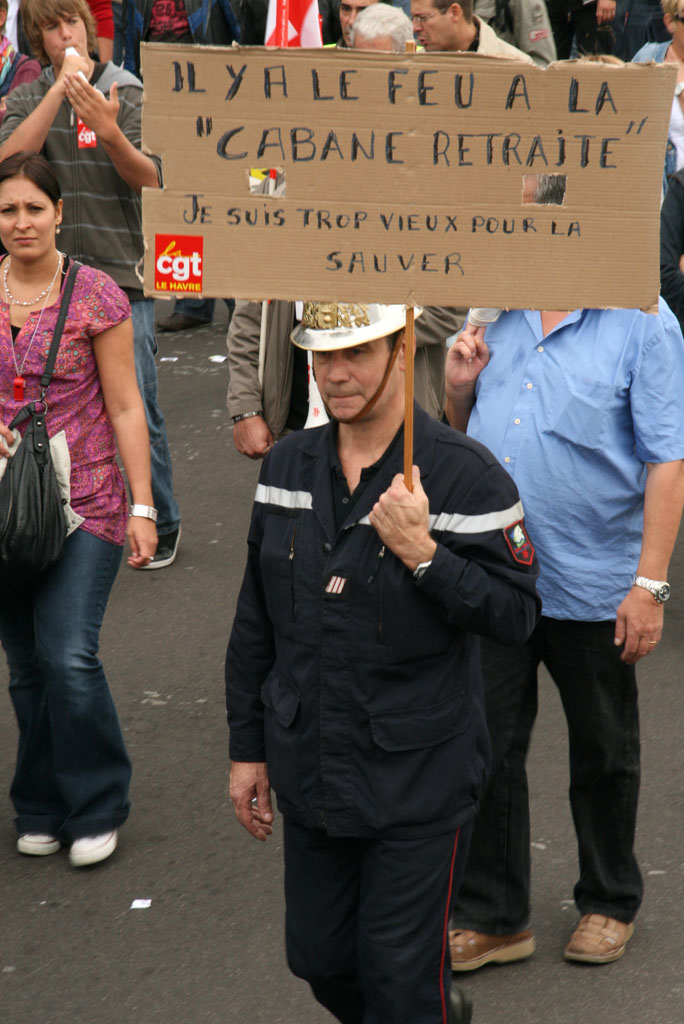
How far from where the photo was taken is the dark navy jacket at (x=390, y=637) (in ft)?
9.97

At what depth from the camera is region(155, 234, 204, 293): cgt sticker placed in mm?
2826

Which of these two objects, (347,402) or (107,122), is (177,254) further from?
(107,122)

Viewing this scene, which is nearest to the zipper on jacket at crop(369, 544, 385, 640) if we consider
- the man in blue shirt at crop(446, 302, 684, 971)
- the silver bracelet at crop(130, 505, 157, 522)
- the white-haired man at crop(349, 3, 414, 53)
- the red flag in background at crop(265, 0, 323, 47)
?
the man in blue shirt at crop(446, 302, 684, 971)

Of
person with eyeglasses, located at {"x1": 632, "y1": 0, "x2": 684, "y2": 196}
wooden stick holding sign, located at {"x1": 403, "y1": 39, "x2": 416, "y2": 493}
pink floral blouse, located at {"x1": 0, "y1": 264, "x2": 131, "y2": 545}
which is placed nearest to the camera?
wooden stick holding sign, located at {"x1": 403, "y1": 39, "x2": 416, "y2": 493}

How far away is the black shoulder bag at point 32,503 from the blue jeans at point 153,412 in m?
1.96

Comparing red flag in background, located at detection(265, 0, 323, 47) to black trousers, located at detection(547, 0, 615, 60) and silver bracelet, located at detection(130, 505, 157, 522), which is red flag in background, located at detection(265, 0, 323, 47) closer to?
silver bracelet, located at detection(130, 505, 157, 522)

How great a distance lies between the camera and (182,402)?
30.7 ft

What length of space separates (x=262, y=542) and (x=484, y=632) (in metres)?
0.54

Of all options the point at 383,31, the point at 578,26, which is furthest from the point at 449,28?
the point at 578,26

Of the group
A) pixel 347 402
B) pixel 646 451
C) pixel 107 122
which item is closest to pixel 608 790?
pixel 646 451

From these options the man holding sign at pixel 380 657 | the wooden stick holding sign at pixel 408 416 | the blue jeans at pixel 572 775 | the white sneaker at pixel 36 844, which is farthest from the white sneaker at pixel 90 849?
the wooden stick holding sign at pixel 408 416

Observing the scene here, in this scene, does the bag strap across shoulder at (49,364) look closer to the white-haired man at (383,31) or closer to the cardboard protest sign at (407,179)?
the white-haired man at (383,31)

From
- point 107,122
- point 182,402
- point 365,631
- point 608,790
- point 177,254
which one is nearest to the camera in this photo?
point 177,254

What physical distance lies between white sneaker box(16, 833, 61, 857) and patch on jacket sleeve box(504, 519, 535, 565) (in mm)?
2307
